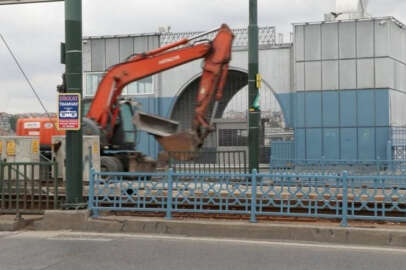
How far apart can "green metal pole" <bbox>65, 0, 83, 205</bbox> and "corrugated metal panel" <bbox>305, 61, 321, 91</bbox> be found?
19489mm

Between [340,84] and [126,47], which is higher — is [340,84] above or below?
below

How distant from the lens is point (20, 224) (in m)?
10.8

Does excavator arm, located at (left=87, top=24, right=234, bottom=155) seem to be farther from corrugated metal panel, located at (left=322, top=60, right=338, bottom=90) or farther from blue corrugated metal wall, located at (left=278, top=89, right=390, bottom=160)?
corrugated metal panel, located at (left=322, top=60, right=338, bottom=90)

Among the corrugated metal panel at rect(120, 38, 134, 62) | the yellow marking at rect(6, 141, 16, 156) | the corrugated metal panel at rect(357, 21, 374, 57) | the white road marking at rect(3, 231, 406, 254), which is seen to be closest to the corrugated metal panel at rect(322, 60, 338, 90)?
the corrugated metal panel at rect(357, 21, 374, 57)

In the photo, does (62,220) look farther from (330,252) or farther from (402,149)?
(402,149)

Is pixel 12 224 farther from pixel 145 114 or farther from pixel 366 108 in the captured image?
pixel 366 108

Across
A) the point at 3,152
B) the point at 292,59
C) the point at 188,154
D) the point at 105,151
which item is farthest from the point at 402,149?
the point at 3,152

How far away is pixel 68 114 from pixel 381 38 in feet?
68.0

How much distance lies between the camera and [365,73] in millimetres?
27797

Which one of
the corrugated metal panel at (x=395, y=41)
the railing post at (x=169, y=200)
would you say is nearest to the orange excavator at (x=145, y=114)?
the railing post at (x=169, y=200)

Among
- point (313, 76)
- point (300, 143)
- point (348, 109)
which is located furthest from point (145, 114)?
point (348, 109)

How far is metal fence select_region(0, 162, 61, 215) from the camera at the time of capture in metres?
11.2

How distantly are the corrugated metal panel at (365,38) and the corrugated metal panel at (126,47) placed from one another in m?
12.6

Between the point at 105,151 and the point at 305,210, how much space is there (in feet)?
23.6
